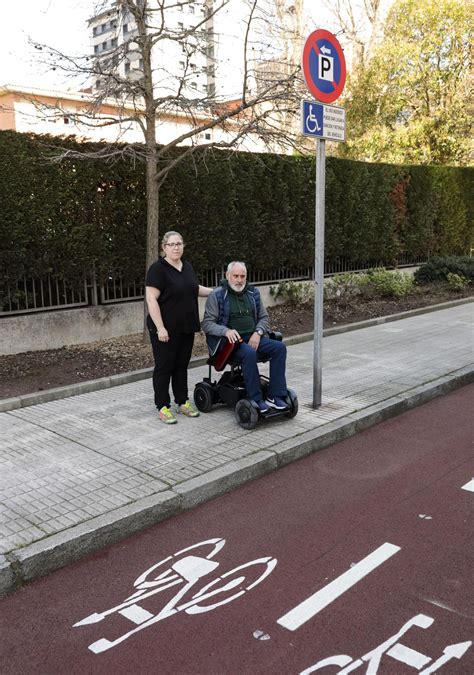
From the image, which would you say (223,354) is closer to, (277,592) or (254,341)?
(254,341)

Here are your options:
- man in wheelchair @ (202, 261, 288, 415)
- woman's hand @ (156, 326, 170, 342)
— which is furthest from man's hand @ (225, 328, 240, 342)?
woman's hand @ (156, 326, 170, 342)

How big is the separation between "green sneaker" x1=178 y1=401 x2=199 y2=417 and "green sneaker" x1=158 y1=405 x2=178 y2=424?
0.19 m

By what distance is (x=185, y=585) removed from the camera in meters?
3.34

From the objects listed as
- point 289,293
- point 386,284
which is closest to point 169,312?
point 289,293

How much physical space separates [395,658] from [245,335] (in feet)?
11.3

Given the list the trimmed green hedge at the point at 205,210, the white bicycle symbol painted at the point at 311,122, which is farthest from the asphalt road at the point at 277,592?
the trimmed green hedge at the point at 205,210

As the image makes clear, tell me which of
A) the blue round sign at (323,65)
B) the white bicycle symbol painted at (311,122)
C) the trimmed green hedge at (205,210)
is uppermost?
the blue round sign at (323,65)

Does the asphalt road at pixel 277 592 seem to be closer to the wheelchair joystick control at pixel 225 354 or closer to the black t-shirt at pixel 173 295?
the wheelchair joystick control at pixel 225 354

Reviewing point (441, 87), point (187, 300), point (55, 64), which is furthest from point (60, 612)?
point (441, 87)

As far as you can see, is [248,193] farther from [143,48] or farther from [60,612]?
[60,612]

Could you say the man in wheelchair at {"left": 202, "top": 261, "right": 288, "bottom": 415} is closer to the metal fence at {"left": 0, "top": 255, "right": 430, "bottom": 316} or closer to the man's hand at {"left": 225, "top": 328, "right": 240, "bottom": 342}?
the man's hand at {"left": 225, "top": 328, "right": 240, "bottom": 342}

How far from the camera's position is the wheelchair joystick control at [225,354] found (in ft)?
18.3

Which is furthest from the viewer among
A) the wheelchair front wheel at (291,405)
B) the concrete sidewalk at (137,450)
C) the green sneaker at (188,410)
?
the green sneaker at (188,410)

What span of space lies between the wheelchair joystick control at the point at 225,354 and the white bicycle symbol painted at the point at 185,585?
7.05ft
